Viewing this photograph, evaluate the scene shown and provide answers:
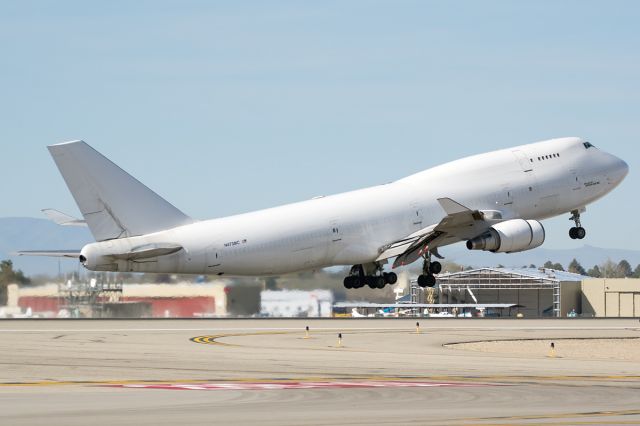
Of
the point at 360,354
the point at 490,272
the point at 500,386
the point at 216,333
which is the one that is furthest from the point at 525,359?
the point at 490,272

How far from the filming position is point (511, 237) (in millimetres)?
66000

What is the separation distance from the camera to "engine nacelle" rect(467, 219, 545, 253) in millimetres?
66125

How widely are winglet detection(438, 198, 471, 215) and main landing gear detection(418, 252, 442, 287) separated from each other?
4.94 m

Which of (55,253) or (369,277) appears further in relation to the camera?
(369,277)

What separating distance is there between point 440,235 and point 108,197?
1947 centimetres

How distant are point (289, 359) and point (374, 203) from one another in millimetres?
23056

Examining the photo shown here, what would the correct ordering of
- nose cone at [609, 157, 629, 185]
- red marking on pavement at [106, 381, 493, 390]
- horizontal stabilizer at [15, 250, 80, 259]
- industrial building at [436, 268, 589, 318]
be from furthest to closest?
industrial building at [436, 268, 589, 318], nose cone at [609, 157, 629, 185], horizontal stabilizer at [15, 250, 80, 259], red marking on pavement at [106, 381, 493, 390]

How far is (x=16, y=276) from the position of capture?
7019cm

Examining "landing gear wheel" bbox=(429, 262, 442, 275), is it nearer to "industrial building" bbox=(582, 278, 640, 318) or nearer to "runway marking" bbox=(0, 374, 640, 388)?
"runway marking" bbox=(0, 374, 640, 388)

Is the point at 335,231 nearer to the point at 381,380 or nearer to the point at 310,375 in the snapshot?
the point at 310,375

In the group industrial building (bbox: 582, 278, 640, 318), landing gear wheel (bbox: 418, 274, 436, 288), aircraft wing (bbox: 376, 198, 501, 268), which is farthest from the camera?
industrial building (bbox: 582, 278, 640, 318)

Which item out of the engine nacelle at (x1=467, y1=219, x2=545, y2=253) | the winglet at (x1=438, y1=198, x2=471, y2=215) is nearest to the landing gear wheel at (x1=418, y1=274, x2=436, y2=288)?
the engine nacelle at (x1=467, y1=219, x2=545, y2=253)

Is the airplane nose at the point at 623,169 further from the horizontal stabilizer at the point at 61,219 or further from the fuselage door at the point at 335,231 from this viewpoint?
the horizontal stabilizer at the point at 61,219

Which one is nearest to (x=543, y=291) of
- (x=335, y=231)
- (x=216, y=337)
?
(x=335, y=231)
